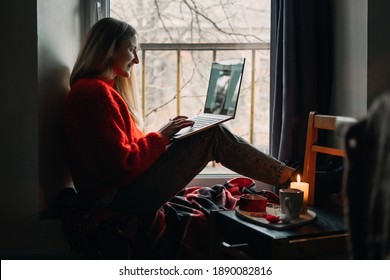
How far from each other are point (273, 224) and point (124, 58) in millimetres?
938

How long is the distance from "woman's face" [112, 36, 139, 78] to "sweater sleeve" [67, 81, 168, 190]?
0.18 metres

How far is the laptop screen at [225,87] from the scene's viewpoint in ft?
7.41

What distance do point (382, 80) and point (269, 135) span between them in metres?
0.59

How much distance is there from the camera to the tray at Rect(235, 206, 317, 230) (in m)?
1.75

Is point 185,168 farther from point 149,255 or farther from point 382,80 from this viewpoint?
point 382,80

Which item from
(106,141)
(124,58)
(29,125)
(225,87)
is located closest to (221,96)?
(225,87)

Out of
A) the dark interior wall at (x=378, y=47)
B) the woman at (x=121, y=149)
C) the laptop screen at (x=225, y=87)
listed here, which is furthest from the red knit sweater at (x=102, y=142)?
the dark interior wall at (x=378, y=47)

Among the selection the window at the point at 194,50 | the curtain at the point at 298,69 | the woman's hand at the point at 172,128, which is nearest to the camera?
the woman's hand at the point at 172,128

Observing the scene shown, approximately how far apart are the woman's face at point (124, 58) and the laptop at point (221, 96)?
1.10ft

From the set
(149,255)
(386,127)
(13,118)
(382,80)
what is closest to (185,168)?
(149,255)

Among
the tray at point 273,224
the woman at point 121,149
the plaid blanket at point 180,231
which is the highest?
the woman at point 121,149

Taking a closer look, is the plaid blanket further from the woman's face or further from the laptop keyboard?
the woman's face

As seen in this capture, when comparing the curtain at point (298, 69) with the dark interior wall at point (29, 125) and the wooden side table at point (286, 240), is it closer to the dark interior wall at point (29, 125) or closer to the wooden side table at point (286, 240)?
the wooden side table at point (286, 240)

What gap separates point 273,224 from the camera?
1.76 meters
